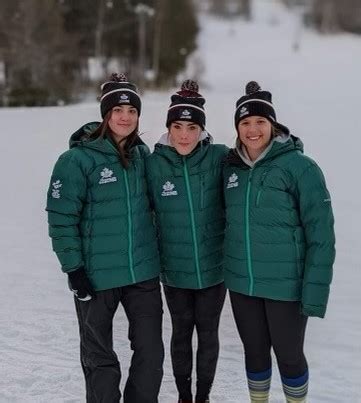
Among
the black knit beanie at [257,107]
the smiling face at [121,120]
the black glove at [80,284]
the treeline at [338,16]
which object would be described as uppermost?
the treeline at [338,16]

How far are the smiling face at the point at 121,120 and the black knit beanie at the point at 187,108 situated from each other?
0.65ft

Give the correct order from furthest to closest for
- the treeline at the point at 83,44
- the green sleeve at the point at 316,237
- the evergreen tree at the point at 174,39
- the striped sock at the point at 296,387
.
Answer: the evergreen tree at the point at 174,39 → the treeline at the point at 83,44 → the striped sock at the point at 296,387 → the green sleeve at the point at 316,237

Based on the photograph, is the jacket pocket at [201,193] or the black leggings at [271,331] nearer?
the black leggings at [271,331]

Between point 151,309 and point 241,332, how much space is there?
0.45 m

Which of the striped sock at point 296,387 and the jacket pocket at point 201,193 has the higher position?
the jacket pocket at point 201,193

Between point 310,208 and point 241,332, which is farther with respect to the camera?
point 241,332

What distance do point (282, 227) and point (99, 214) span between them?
33.2 inches

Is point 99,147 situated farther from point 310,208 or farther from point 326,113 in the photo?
point 326,113

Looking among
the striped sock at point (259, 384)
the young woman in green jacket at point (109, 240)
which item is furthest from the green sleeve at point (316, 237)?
the young woman in green jacket at point (109, 240)

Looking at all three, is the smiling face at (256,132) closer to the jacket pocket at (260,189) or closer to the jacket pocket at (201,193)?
the jacket pocket at (260,189)

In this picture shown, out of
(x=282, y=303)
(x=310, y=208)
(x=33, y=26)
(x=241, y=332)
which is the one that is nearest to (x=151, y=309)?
(x=241, y=332)

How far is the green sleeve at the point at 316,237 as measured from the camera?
279 centimetres

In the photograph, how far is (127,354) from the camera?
412 centimetres

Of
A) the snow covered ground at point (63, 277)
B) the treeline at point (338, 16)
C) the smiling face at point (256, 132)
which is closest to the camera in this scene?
the smiling face at point (256, 132)
